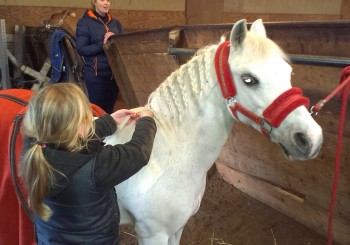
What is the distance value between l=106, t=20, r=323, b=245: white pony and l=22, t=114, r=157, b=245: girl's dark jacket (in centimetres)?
11

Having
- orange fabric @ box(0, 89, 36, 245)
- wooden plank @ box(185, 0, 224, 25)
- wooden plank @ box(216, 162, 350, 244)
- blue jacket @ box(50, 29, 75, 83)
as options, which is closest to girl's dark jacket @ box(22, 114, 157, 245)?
orange fabric @ box(0, 89, 36, 245)

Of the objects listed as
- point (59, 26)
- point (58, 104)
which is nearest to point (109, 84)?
→ point (59, 26)

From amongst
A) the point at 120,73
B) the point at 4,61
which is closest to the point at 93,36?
the point at 120,73

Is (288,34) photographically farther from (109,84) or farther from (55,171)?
(109,84)

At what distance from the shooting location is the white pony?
3.18 feet

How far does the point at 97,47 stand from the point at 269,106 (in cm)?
203

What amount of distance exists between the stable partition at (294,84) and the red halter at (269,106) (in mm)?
275

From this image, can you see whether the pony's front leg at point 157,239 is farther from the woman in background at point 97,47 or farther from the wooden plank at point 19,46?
the wooden plank at point 19,46

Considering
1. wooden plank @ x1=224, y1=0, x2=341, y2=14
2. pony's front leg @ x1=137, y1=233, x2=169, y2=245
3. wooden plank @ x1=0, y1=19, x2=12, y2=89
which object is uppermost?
wooden plank @ x1=224, y1=0, x2=341, y2=14

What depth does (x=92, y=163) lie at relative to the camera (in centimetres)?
98

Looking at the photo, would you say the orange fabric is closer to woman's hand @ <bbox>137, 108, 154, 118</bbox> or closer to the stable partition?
woman's hand @ <bbox>137, 108, 154, 118</bbox>

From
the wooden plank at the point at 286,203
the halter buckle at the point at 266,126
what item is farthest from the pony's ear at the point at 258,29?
the wooden plank at the point at 286,203

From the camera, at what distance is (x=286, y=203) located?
2.24m

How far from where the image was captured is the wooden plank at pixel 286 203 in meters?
1.88
